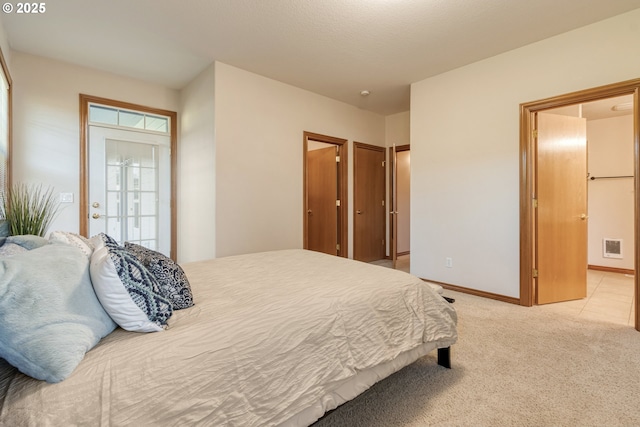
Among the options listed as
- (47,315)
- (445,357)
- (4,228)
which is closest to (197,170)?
(4,228)

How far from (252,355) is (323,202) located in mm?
4057

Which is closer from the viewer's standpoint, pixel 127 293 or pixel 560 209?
pixel 127 293

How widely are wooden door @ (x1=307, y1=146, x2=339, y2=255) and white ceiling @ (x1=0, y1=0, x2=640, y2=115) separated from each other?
1608mm

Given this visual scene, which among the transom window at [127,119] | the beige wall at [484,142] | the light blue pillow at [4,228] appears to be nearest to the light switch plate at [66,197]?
the transom window at [127,119]

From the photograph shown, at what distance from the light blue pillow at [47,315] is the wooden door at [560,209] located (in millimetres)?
3684

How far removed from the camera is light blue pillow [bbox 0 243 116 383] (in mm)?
759

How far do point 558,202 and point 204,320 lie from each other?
3.67 metres

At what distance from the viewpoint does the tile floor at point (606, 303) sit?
270cm

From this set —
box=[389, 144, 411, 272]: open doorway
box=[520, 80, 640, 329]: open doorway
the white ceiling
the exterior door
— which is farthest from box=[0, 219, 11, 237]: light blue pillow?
box=[389, 144, 411, 272]: open doorway

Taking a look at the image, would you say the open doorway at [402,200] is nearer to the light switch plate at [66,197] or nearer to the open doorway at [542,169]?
the open doorway at [542,169]

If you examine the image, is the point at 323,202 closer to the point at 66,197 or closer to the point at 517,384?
the point at 66,197

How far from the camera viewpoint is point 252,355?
40.6 inches

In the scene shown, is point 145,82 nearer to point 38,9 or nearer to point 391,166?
point 38,9

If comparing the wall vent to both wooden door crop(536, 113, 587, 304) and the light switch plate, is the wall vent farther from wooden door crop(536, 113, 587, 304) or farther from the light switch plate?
the light switch plate
